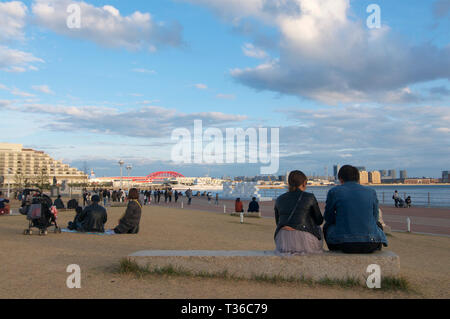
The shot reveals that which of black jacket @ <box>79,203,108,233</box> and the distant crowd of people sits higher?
the distant crowd of people

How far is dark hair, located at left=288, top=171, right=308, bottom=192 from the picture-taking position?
5.09 m

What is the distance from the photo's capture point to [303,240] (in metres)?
5.02

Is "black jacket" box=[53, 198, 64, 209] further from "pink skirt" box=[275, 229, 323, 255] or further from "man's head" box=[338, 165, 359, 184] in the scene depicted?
"man's head" box=[338, 165, 359, 184]

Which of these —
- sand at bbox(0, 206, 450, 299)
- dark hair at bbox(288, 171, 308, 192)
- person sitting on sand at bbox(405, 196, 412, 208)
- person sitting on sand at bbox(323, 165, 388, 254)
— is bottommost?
person sitting on sand at bbox(405, 196, 412, 208)

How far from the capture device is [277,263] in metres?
5.09

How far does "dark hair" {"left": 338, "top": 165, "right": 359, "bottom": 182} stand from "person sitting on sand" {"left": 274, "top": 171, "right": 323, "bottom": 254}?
53cm

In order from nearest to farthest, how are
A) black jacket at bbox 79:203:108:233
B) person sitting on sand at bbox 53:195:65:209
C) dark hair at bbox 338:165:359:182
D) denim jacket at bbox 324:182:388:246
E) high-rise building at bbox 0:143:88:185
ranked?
1. denim jacket at bbox 324:182:388:246
2. dark hair at bbox 338:165:359:182
3. black jacket at bbox 79:203:108:233
4. person sitting on sand at bbox 53:195:65:209
5. high-rise building at bbox 0:143:88:185

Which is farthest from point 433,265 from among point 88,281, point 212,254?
point 88,281

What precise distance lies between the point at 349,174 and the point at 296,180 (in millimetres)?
717

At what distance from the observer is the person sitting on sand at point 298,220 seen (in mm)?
4922

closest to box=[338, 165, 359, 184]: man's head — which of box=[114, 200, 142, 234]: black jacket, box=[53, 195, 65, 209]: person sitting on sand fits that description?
box=[114, 200, 142, 234]: black jacket

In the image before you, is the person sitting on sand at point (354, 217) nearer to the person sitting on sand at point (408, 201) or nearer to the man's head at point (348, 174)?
the man's head at point (348, 174)

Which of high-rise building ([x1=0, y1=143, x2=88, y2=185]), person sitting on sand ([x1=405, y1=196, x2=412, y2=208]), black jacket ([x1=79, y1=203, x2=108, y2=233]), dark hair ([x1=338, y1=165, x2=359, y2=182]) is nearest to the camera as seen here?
dark hair ([x1=338, y1=165, x2=359, y2=182])
